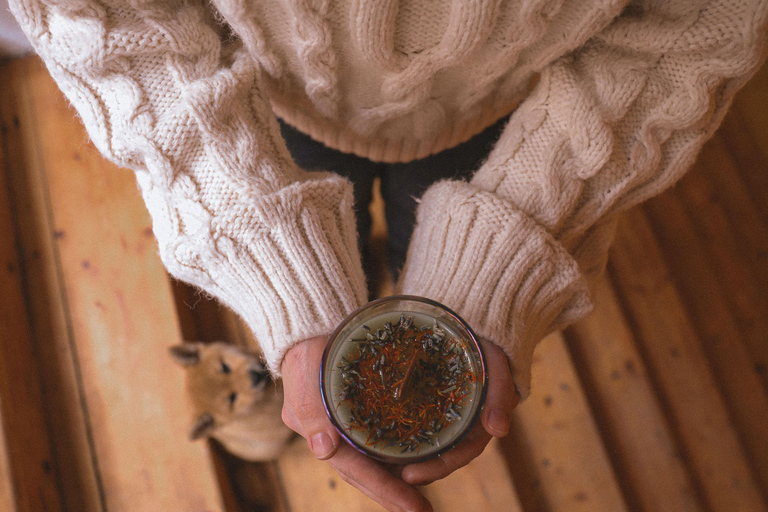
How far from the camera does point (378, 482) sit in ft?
1.54

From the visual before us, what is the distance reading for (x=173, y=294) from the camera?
1284mm

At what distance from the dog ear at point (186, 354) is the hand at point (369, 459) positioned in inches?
29.6

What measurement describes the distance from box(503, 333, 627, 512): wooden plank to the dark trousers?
24.7 inches

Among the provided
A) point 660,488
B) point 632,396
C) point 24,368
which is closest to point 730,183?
point 632,396

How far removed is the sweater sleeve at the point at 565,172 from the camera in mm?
530

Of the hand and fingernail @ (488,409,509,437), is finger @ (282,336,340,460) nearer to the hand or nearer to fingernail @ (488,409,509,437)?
the hand

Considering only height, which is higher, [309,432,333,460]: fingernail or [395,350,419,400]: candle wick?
[395,350,419,400]: candle wick

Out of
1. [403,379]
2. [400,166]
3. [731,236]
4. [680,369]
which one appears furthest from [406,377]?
[731,236]

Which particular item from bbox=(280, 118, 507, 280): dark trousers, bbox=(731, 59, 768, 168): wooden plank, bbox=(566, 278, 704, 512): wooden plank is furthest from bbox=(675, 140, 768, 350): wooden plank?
bbox=(280, 118, 507, 280): dark trousers

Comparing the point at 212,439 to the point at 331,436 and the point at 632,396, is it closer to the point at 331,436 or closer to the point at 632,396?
the point at 331,436

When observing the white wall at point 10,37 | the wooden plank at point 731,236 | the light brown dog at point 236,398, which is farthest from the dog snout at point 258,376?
the wooden plank at point 731,236

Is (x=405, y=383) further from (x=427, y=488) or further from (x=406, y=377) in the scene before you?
(x=427, y=488)

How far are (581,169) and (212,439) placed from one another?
116 centimetres

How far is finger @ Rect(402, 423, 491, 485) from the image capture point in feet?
1.55
